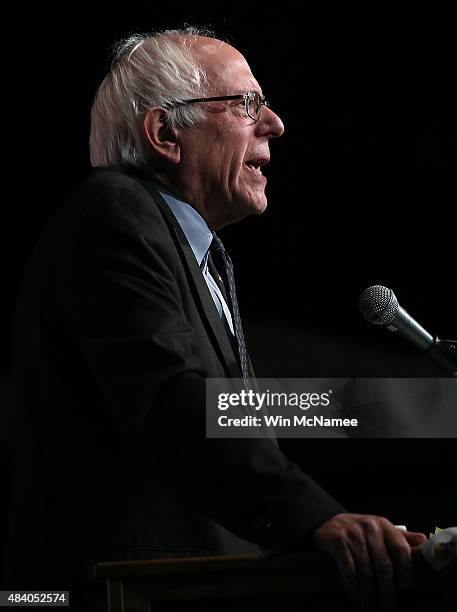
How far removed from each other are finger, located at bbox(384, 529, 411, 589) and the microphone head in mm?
618

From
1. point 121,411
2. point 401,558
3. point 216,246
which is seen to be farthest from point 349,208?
point 401,558

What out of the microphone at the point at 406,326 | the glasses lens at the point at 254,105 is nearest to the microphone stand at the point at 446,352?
the microphone at the point at 406,326

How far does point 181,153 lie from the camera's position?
191cm

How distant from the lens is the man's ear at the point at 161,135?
1.90 metres

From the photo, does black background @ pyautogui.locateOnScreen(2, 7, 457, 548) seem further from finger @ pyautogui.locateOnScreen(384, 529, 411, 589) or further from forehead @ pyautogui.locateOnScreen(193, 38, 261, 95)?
finger @ pyautogui.locateOnScreen(384, 529, 411, 589)

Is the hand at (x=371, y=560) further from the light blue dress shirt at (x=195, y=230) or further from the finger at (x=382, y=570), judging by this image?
the light blue dress shirt at (x=195, y=230)

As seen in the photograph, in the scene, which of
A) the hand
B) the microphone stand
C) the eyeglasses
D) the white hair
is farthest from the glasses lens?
the hand

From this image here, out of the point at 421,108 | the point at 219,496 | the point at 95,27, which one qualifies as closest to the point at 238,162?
the point at 219,496

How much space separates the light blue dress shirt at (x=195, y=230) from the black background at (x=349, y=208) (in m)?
1.46

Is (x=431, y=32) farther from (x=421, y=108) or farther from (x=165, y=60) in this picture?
(x=165, y=60)

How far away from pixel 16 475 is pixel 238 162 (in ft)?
2.68

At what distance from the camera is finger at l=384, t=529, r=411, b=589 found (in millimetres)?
1058

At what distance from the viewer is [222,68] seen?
6.55ft

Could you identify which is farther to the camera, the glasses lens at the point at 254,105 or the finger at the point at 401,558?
the glasses lens at the point at 254,105
